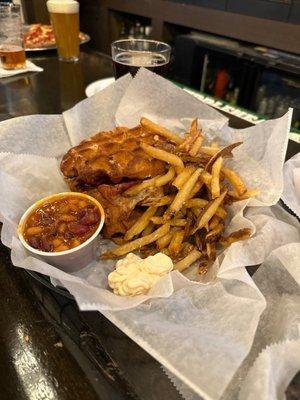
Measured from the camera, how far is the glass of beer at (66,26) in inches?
112

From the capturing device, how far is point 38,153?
1.70 m

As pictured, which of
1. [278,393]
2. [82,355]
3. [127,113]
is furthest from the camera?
[127,113]

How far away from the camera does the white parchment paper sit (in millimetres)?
918

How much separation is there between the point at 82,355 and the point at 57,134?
120cm

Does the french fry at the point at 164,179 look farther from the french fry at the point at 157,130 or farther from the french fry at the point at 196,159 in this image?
the french fry at the point at 157,130

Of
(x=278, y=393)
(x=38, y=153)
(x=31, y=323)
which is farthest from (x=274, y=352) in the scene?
(x=38, y=153)

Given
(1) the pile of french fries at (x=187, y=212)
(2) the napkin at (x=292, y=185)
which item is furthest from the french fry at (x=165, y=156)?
(2) the napkin at (x=292, y=185)

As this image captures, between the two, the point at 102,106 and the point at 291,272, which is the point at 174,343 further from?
the point at 102,106

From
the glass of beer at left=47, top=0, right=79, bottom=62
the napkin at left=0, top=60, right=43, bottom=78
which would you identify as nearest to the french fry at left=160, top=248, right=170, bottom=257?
the napkin at left=0, top=60, right=43, bottom=78

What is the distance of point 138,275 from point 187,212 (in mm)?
394

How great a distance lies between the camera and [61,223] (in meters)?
1.31

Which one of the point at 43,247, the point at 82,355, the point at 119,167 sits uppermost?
the point at 119,167

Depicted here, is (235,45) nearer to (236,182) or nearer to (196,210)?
(236,182)

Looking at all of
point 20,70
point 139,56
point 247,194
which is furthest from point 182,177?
point 20,70
